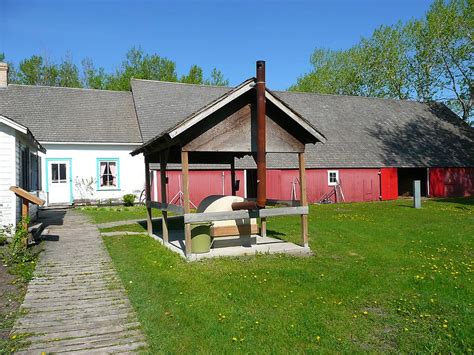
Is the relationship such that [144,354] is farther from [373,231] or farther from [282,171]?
[282,171]

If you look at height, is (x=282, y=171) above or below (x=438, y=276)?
above

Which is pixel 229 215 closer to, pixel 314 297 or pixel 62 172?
pixel 314 297

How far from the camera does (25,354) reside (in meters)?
4.98

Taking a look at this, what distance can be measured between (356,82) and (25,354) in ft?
177

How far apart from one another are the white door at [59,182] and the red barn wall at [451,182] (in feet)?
78.1

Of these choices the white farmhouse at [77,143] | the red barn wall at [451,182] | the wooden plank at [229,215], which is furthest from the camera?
the red barn wall at [451,182]

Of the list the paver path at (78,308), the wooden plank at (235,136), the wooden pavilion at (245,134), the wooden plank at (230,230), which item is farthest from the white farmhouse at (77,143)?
the wooden plank at (235,136)

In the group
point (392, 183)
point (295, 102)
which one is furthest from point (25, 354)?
point (295, 102)

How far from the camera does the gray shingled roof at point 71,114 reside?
24906 millimetres

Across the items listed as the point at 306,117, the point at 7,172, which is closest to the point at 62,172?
the point at 7,172

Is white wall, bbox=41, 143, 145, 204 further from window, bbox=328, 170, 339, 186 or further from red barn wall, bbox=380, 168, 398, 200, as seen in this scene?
red barn wall, bbox=380, 168, 398, 200

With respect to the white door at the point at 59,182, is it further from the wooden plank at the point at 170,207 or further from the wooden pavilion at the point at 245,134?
the wooden pavilion at the point at 245,134

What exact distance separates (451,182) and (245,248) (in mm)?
25212

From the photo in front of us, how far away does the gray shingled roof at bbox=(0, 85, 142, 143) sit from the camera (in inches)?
981
